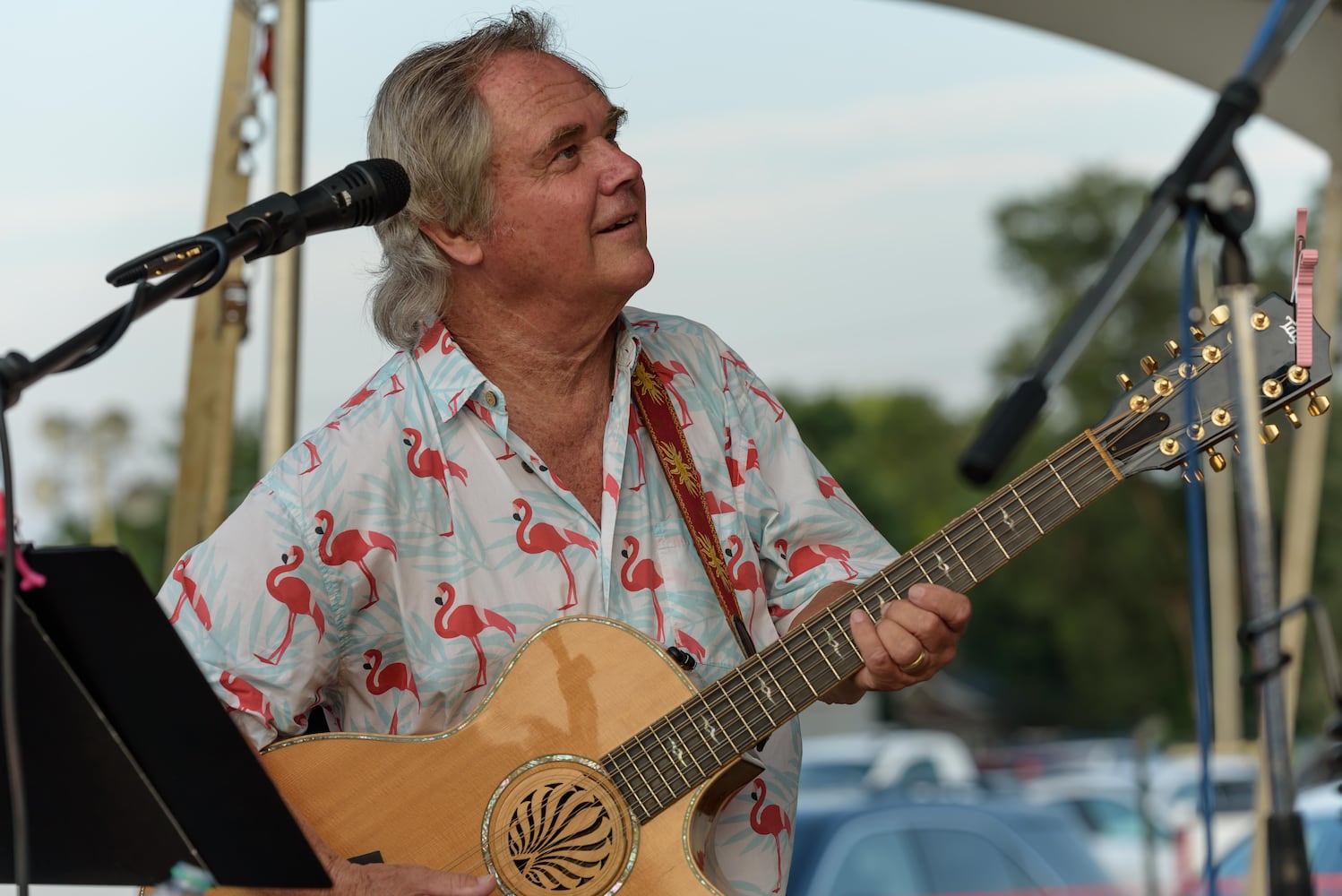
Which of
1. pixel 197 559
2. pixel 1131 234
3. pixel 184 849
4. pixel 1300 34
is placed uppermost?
pixel 1300 34

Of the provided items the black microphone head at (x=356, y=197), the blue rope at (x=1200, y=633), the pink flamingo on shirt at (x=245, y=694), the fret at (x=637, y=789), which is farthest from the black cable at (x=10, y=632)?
the blue rope at (x=1200, y=633)

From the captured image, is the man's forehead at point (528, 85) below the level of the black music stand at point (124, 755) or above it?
above

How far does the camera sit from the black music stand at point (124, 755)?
5.46ft

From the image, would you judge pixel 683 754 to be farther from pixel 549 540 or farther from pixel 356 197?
pixel 356 197

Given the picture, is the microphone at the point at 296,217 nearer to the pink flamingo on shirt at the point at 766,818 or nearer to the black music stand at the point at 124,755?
the black music stand at the point at 124,755

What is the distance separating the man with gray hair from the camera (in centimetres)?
229

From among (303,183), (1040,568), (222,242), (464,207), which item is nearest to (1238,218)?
(222,242)

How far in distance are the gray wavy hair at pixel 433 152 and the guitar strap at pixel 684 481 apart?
401mm

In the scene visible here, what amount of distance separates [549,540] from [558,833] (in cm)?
49

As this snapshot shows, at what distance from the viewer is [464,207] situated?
2631 millimetres

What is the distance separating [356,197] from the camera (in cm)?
193

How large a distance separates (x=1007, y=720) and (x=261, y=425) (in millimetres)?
42622

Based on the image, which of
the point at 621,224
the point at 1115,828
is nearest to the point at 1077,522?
the point at 1115,828

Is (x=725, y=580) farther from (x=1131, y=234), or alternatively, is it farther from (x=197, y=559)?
(x=1131, y=234)
